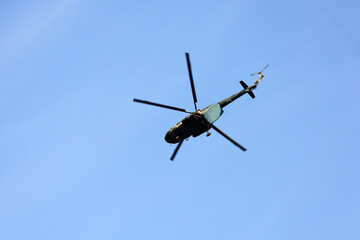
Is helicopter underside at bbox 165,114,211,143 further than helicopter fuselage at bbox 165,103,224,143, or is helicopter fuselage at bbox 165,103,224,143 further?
helicopter underside at bbox 165,114,211,143

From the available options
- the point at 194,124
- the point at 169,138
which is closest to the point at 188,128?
the point at 194,124

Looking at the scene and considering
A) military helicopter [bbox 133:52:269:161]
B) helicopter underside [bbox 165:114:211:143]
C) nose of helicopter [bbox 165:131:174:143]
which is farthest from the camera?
nose of helicopter [bbox 165:131:174:143]

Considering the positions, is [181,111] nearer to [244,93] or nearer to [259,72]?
[244,93]

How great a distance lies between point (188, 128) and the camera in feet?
103

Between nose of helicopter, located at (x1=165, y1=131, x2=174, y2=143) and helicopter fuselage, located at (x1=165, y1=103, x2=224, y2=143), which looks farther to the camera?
nose of helicopter, located at (x1=165, y1=131, x2=174, y2=143)

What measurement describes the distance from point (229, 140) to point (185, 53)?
839 centimetres

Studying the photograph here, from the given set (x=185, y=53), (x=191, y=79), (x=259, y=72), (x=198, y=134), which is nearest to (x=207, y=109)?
(x=198, y=134)

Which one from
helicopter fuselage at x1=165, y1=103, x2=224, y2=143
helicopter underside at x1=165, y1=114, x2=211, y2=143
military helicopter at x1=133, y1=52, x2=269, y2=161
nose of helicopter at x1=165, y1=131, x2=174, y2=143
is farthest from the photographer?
nose of helicopter at x1=165, y1=131, x2=174, y2=143

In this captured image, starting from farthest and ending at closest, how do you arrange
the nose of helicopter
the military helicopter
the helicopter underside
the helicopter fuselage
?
the nose of helicopter → the helicopter underside → the helicopter fuselage → the military helicopter

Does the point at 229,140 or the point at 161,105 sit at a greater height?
the point at 161,105

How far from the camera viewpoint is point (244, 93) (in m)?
35.5

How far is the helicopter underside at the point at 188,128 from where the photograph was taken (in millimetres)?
30797

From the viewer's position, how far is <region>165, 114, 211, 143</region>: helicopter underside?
3080cm

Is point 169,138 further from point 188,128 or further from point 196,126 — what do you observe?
point 196,126
